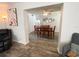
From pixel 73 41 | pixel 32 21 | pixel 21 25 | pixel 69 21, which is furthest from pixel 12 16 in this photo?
pixel 32 21

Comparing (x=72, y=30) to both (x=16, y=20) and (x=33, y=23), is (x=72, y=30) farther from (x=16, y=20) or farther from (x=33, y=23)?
(x=33, y=23)

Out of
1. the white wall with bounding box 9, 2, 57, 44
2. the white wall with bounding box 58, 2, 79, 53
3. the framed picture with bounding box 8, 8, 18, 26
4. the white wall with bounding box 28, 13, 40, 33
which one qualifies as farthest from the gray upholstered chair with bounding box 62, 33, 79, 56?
the white wall with bounding box 28, 13, 40, 33

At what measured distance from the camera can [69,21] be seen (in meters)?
3.10

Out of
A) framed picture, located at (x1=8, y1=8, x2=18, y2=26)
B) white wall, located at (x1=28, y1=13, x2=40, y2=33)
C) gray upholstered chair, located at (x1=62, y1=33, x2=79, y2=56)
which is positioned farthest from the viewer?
white wall, located at (x1=28, y1=13, x2=40, y2=33)

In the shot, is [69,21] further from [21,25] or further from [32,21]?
[32,21]

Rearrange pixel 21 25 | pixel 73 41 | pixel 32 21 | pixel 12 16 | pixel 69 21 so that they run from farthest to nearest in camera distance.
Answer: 1. pixel 32 21
2. pixel 12 16
3. pixel 21 25
4. pixel 69 21
5. pixel 73 41

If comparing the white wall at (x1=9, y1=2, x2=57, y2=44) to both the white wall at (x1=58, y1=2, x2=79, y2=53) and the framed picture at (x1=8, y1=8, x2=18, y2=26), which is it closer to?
the framed picture at (x1=8, y1=8, x2=18, y2=26)

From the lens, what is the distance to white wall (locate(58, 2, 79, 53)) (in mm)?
2971

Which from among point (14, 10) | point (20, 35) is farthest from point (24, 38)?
point (14, 10)

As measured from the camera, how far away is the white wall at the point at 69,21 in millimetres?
2971

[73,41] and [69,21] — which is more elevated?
[69,21]

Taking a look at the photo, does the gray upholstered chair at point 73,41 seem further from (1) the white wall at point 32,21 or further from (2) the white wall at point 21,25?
(1) the white wall at point 32,21

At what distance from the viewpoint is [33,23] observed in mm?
9047

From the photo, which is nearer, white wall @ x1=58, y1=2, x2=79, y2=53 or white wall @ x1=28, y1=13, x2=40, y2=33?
white wall @ x1=58, y1=2, x2=79, y2=53
